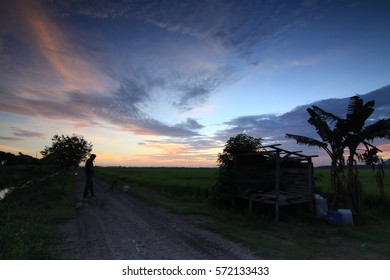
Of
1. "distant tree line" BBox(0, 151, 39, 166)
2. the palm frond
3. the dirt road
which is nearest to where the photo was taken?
the dirt road

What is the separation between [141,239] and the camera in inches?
305

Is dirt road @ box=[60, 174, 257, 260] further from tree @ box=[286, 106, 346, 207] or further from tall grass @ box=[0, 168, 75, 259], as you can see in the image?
tree @ box=[286, 106, 346, 207]

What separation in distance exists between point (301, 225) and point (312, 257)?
463 centimetres

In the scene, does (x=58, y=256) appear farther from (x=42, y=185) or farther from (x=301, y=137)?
(x=42, y=185)

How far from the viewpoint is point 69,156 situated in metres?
67.4

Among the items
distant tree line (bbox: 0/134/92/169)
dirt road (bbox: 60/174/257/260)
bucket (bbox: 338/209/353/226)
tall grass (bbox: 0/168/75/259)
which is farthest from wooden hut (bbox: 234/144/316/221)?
distant tree line (bbox: 0/134/92/169)

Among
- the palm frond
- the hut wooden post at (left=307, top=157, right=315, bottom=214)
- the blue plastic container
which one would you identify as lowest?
the blue plastic container

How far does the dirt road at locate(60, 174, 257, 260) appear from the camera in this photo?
6415 mm

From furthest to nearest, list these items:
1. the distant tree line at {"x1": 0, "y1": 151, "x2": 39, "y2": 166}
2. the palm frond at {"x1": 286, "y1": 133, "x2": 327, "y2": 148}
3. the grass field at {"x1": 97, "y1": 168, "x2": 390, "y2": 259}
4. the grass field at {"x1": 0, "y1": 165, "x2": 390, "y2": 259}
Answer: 1. the distant tree line at {"x1": 0, "y1": 151, "x2": 39, "y2": 166}
2. the palm frond at {"x1": 286, "y1": 133, "x2": 327, "y2": 148}
3. the grass field at {"x1": 97, "y1": 168, "x2": 390, "y2": 259}
4. the grass field at {"x1": 0, "y1": 165, "x2": 390, "y2": 259}

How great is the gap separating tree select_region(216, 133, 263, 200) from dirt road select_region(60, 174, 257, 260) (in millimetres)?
2792

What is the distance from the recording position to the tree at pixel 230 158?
14.2 metres

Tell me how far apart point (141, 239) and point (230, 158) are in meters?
9.02

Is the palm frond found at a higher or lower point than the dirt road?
higher

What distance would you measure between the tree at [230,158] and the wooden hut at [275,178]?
0.98 feet
